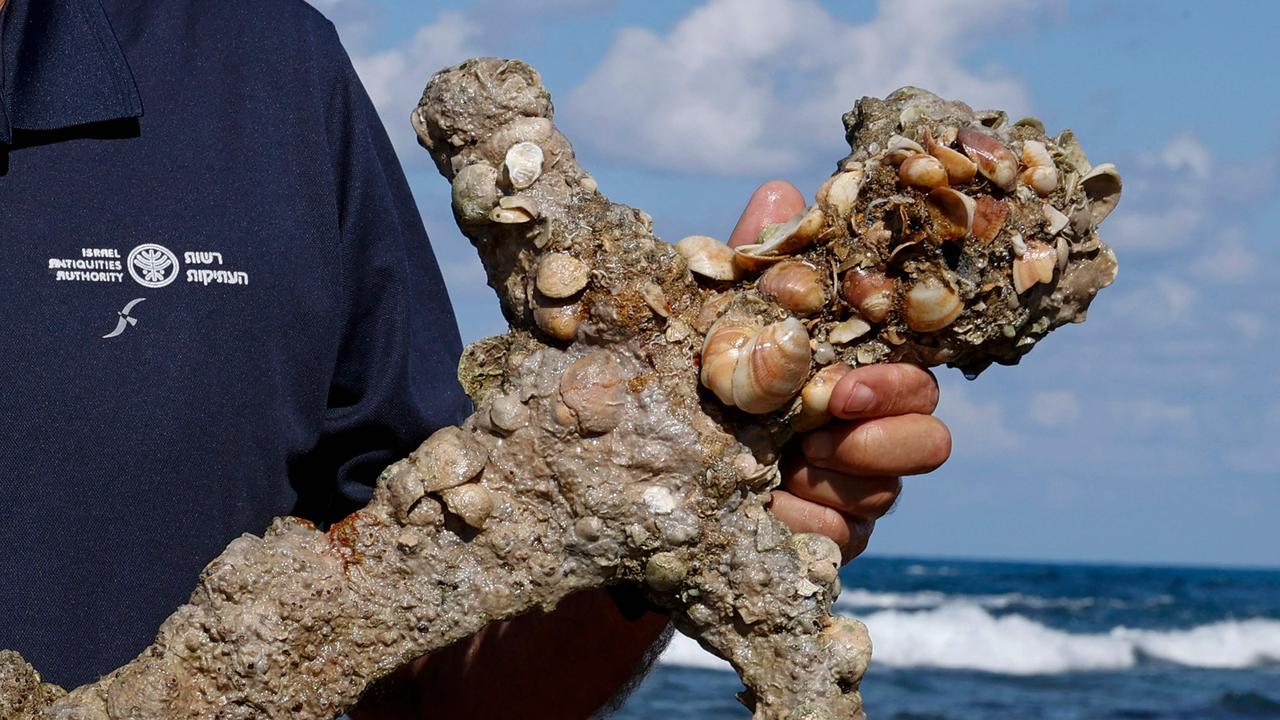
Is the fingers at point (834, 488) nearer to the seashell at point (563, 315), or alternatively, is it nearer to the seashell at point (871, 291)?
the seashell at point (871, 291)

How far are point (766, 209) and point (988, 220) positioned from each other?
55 centimetres

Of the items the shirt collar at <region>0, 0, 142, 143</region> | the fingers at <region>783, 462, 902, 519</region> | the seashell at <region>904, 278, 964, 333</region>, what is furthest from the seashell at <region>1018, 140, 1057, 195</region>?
the shirt collar at <region>0, 0, 142, 143</region>

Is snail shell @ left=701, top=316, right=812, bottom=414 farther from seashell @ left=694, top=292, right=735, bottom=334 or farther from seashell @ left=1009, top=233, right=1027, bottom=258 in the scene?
seashell @ left=1009, top=233, right=1027, bottom=258

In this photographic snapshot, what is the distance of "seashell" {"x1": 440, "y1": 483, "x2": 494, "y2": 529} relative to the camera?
2.21 metres

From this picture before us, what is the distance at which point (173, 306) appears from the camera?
106 inches

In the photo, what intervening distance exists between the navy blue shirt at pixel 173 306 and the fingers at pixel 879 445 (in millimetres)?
1149

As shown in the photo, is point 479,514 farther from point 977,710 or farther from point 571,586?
point 977,710

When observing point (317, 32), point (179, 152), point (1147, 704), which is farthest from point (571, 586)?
point (1147, 704)

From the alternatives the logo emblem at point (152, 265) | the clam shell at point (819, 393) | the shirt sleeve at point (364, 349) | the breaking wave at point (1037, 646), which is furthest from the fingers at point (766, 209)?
the breaking wave at point (1037, 646)

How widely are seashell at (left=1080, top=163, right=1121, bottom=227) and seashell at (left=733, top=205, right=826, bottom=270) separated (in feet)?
1.63

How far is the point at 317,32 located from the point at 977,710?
16.2 m

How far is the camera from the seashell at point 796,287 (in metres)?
2.26

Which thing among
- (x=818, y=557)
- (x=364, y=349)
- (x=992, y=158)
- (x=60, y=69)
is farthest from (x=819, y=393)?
(x=60, y=69)

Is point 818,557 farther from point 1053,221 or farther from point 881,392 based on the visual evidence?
point 1053,221
